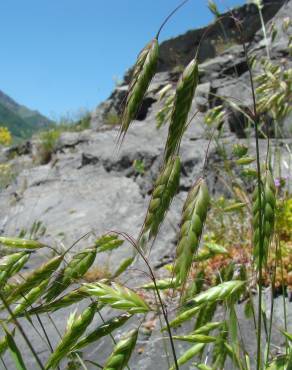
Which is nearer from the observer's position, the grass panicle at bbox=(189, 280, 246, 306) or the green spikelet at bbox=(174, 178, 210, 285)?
the green spikelet at bbox=(174, 178, 210, 285)

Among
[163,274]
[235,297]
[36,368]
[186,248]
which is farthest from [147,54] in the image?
[163,274]

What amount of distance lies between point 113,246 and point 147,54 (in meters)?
0.43

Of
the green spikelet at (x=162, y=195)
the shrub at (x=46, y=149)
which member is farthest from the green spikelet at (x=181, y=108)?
the shrub at (x=46, y=149)

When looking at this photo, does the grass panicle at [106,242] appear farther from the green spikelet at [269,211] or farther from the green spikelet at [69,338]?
the green spikelet at [269,211]

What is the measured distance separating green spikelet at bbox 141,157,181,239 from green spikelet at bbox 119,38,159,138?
112mm

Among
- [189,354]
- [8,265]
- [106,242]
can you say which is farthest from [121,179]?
[8,265]

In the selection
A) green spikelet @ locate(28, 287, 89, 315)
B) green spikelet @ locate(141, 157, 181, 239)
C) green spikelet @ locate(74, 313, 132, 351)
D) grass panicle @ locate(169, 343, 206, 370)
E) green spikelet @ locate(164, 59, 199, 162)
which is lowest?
grass panicle @ locate(169, 343, 206, 370)

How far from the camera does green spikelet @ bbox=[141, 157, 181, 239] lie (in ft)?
2.84

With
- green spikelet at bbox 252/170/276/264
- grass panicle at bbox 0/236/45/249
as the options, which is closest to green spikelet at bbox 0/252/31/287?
grass panicle at bbox 0/236/45/249

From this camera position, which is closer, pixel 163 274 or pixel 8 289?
pixel 8 289

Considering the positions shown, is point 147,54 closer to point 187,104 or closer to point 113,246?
point 187,104

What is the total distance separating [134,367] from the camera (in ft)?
7.73

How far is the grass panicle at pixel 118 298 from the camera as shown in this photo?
0.83 meters

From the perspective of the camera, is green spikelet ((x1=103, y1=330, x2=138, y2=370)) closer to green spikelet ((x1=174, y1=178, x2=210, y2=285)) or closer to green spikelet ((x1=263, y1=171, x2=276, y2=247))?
green spikelet ((x1=174, y1=178, x2=210, y2=285))
